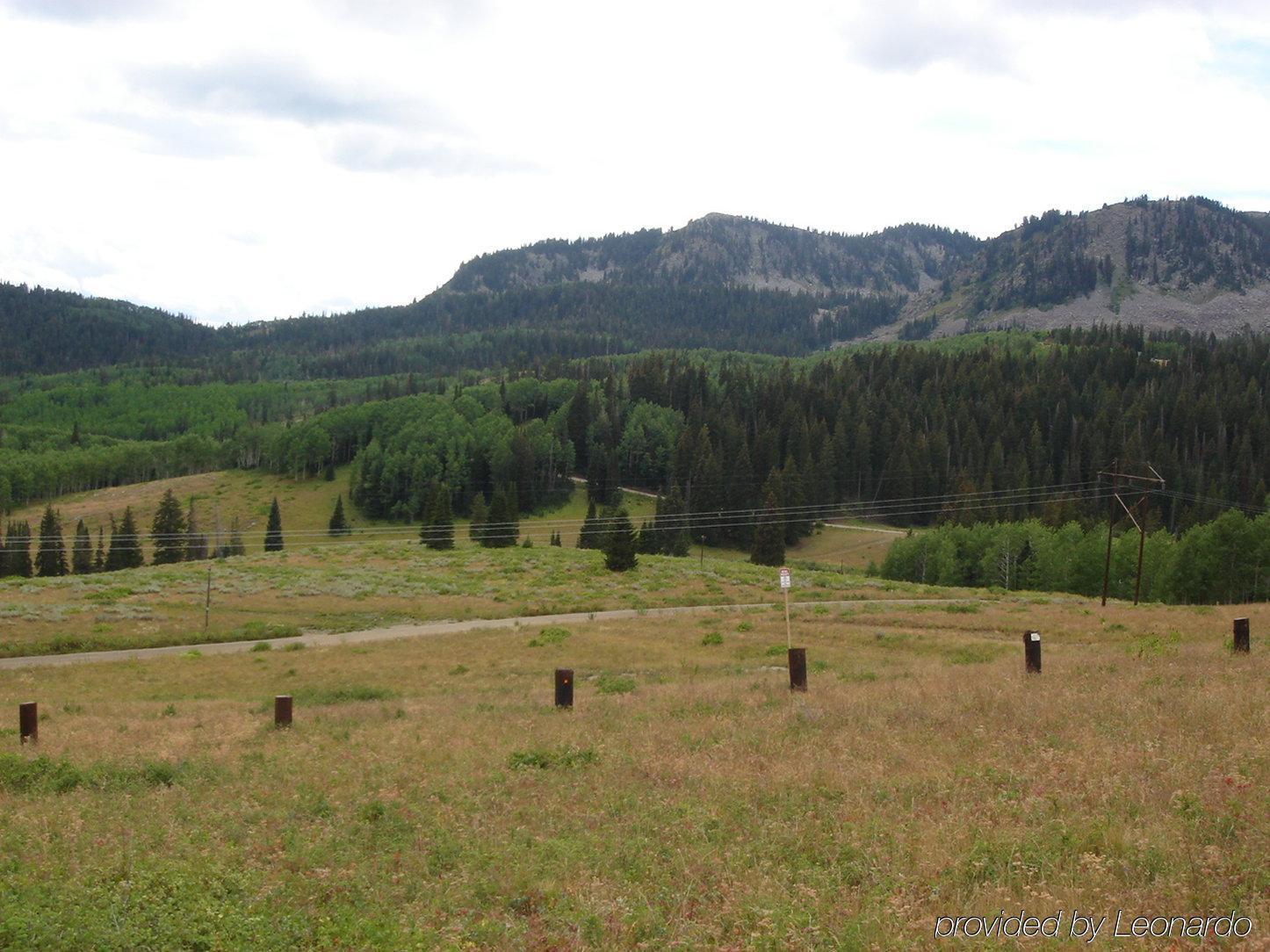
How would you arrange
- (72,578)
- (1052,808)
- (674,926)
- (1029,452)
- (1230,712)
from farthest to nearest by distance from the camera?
1. (1029,452)
2. (72,578)
3. (1230,712)
4. (1052,808)
5. (674,926)

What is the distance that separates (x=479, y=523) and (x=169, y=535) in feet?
139

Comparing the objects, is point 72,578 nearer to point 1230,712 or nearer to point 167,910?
point 167,910

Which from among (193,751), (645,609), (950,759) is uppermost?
(950,759)

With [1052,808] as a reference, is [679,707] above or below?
below

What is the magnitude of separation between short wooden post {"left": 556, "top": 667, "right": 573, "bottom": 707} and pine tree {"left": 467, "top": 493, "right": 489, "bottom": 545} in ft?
283

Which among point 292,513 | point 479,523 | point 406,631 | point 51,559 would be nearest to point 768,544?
point 479,523

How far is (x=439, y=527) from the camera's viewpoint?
3915 inches

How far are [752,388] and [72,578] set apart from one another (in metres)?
151

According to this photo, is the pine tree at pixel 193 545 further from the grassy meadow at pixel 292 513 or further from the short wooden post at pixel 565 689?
the short wooden post at pixel 565 689

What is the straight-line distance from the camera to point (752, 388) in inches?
7731

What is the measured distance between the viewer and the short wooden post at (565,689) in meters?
18.4

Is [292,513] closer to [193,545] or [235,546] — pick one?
[235,546]

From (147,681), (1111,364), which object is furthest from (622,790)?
(1111,364)

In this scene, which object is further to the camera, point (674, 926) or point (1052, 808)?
point (1052, 808)
